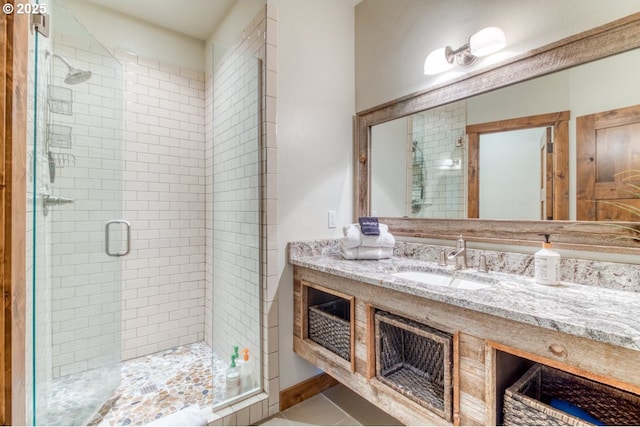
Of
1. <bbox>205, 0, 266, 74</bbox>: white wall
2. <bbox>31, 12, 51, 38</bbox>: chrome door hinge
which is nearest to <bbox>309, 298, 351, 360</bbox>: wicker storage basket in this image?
<bbox>31, 12, 51, 38</bbox>: chrome door hinge

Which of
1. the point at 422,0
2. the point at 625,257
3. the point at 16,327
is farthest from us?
the point at 422,0

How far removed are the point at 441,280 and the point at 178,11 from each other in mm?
2806

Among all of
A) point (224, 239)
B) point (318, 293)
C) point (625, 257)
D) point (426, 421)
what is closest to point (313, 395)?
point (318, 293)

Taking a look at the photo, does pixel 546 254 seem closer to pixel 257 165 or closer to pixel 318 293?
pixel 318 293

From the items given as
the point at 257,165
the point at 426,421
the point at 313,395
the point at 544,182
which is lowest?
the point at 313,395

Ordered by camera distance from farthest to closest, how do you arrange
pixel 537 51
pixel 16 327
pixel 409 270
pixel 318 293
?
pixel 318 293 < pixel 409 270 < pixel 537 51 < pixel 16 327

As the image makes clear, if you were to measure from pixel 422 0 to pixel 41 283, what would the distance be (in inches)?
103

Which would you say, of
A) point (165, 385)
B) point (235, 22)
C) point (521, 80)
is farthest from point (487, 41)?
point (165, 385)

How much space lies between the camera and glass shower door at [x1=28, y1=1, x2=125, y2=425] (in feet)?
4.95

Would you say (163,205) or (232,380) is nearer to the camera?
(232,380)

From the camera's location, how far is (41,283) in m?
1.41

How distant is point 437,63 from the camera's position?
1.72 metres

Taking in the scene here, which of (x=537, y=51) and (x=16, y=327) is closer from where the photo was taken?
(x=16, y=327)

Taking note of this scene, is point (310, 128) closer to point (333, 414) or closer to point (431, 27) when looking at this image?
point (431, 27)
